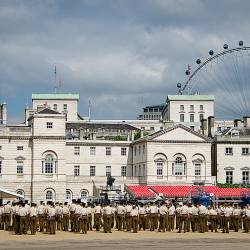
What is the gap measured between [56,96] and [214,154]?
3071 inches

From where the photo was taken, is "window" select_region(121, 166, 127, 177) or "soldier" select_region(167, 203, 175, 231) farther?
"window" select_region(121, 166, 127, 177)

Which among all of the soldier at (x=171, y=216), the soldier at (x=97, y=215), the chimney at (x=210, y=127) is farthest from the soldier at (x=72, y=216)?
the chimney at (x=210, y=127)

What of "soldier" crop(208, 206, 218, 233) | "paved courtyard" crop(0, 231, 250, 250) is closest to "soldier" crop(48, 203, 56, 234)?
"paved courtyard" crop(0, 231, 250, 250)

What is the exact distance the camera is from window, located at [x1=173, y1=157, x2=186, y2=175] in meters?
95.5

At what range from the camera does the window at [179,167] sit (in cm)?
9550

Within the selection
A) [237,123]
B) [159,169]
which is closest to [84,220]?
[159,169]

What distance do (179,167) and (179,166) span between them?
0.12 m

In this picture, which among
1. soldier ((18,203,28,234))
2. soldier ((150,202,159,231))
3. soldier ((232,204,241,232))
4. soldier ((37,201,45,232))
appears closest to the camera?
soldier ((18,203,28,234))

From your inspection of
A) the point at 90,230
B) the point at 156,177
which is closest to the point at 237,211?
the point at 90,230

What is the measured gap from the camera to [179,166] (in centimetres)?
9569

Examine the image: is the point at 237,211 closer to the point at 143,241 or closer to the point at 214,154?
the point at 143,241

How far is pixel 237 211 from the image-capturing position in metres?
49.1

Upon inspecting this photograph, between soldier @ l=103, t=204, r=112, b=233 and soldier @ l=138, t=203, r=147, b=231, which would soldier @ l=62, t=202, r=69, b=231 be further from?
soldier @ l=138, t=203, r=147, b=231

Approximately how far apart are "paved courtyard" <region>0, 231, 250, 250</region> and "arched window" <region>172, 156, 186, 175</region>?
48.9 meters
